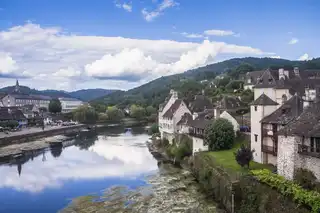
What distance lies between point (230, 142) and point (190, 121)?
37.8 feet

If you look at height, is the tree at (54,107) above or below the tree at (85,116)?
above

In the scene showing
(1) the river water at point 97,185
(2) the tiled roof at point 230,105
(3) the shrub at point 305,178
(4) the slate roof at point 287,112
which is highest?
(2) the tiled roof at point 230,105

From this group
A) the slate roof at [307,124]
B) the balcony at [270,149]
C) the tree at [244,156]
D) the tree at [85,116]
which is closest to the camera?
the slate roof at [307,124]

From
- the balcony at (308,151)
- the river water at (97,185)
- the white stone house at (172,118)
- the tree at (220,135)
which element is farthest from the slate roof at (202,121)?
→ the balcony at (308,151)

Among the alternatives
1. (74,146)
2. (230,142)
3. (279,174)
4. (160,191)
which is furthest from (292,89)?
(74,146)

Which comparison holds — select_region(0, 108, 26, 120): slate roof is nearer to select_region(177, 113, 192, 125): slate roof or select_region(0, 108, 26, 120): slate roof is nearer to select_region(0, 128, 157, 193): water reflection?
select_region(0, 128, 157, 193): water reflection

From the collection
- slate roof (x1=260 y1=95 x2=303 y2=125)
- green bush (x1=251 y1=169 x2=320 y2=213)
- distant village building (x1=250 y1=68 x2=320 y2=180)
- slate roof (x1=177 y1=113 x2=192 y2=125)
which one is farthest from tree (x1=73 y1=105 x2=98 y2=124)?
green bush (x1=251 y1=169 x2=320 y2=213)

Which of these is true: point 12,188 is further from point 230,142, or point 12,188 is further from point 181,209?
point 230,142

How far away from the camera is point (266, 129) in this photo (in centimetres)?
2722

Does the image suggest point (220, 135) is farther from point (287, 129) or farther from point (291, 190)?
point (291, 190)

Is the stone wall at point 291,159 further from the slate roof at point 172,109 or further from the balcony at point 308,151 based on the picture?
the slate roof at point 172,109

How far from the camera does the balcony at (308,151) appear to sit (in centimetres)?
1914

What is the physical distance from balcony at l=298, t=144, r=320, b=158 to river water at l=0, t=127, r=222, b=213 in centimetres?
801

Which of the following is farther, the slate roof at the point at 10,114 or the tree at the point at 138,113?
the tree at the point at 138,113
